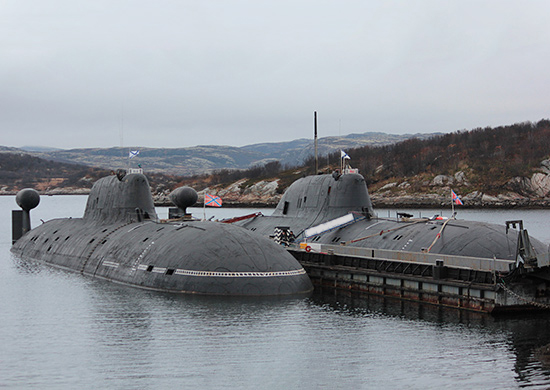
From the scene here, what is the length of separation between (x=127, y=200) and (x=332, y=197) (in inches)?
489

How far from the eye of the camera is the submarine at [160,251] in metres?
28.7

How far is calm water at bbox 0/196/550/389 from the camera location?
1927cm

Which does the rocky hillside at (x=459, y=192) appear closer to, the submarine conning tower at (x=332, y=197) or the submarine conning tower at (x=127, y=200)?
the submarine conning tower at (x=332, y=197)

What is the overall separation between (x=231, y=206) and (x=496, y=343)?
126838 mm

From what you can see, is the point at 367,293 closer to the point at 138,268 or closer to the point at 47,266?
the point at 138,268

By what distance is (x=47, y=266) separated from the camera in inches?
1708

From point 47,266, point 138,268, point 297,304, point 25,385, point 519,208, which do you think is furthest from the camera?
point 519,208

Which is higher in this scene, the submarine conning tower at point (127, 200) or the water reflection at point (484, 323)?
the submarine conning tower at point (127, 200)

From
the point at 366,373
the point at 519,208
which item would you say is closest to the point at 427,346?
the point at 366,373

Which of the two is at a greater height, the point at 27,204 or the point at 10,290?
the point at 27,204

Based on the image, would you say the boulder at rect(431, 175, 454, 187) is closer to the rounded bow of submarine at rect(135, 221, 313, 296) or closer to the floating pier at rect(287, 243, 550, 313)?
the floating pier at rect(287, 243, 550, 313)

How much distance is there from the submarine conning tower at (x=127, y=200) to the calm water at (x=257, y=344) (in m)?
8.70

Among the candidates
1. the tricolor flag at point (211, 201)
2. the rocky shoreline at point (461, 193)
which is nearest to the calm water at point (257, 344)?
the tricolor flag at point (211, 201)

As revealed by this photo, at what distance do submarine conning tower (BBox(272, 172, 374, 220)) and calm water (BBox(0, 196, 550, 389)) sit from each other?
9.98 metres
